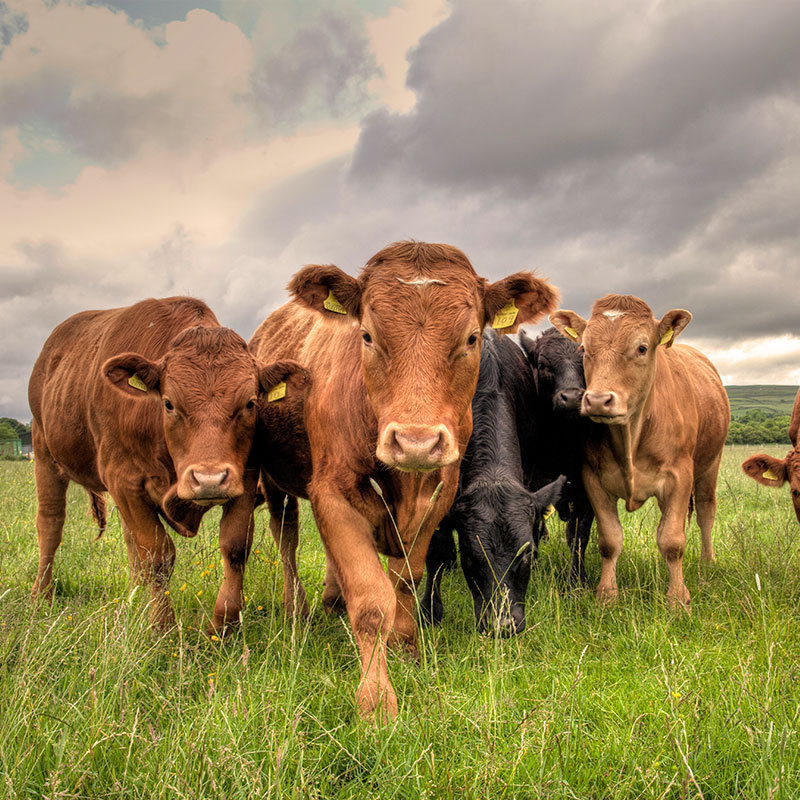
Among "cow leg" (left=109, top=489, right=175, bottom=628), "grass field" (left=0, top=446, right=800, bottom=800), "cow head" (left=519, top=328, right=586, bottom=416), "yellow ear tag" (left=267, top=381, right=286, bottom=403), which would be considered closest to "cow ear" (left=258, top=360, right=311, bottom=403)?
"yellow ear tag" (left=267, top=381, right=286, bottom=403)

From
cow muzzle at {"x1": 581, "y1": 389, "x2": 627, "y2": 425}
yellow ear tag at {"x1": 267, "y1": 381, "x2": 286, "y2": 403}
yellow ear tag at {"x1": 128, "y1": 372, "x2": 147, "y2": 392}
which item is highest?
yellow ear tag at {"x1": 128, "y1": 372, "x2": 147, "y2": 392}

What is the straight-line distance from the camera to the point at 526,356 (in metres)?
6.89

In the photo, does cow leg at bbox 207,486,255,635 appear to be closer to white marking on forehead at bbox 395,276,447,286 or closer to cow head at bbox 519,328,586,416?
white marking on forehead at bbox 395,276,447,286

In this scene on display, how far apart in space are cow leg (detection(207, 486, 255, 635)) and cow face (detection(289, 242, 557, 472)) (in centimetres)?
162

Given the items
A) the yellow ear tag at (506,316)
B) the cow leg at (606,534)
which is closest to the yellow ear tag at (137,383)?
the yellow ear tag at (506,316)

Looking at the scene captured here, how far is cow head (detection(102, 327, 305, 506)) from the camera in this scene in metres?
4.08

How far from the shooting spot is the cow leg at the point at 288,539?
548cm

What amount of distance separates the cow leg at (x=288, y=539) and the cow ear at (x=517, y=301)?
2.14 m

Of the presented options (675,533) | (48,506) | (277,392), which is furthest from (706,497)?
A: (48,506)

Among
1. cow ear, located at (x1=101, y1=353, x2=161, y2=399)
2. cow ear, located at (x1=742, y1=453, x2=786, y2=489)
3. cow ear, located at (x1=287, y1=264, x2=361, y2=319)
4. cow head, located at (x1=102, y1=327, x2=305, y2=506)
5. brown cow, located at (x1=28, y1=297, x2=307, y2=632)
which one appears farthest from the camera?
cow ear, located at (x1=742, y1=453, x2=786, y2=489)

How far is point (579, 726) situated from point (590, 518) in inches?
166

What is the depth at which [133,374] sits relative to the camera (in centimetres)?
450

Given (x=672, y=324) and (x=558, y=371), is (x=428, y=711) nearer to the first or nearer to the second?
(x=558, y=371)

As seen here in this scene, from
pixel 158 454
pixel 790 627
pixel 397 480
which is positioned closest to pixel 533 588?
pixel 790 627
